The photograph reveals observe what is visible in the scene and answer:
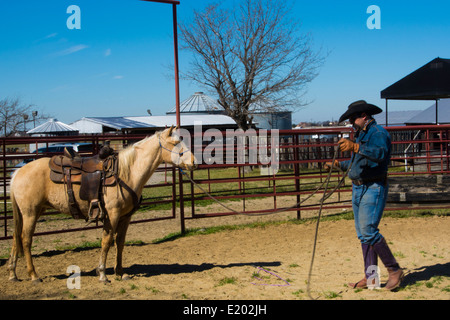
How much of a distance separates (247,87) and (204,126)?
440 inches

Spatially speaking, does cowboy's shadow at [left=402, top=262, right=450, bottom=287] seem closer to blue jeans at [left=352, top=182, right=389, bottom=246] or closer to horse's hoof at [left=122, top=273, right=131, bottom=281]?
blue jeans at [left=352, top=182, right=389, bottom=246]

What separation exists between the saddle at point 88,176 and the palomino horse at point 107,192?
0.07 m

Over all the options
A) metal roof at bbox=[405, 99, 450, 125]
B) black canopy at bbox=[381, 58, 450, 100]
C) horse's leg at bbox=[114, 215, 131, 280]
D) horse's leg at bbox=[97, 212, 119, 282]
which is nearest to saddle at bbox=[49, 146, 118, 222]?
horse's leg at bbox=[97, 212, 119, 282]

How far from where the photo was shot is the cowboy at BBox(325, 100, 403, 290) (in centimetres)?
433

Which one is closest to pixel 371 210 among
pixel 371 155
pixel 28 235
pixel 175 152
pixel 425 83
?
pixel 371 155

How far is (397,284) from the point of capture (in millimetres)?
4402

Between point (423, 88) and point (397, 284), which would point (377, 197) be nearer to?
point (397, 284)

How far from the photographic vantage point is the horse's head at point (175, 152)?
510 cm

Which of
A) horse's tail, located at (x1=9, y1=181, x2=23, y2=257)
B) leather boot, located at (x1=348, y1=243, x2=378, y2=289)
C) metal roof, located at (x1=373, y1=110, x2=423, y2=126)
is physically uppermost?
metal roof, located at (x1=373, y1=110, x2=423, y2=126)

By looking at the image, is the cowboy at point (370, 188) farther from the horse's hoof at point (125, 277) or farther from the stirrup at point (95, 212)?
the stirrup at point (95, 212)

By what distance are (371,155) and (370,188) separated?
0.40 m

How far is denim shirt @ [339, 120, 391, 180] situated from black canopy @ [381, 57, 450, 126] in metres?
11.3

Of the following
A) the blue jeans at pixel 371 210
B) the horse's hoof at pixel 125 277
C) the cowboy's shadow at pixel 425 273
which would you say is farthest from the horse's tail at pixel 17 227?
the cowboy's shadow at pixel 425 273

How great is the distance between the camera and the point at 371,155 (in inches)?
→ 165
